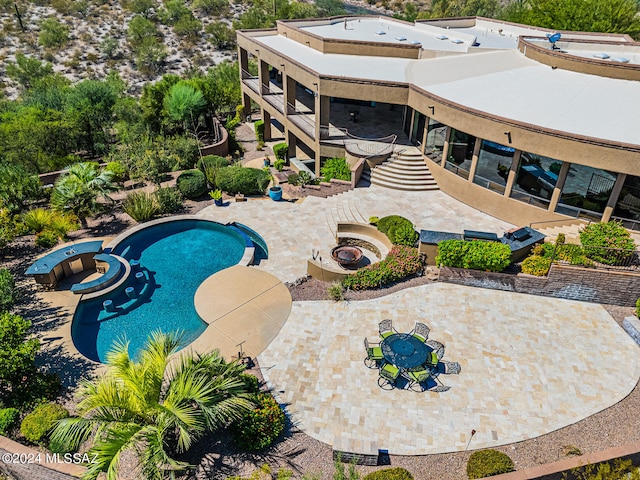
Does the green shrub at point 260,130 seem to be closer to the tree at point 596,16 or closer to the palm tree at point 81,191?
the palm tree at point 81,191

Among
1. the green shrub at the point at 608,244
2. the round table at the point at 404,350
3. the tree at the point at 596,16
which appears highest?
the tree at the point at 596,16

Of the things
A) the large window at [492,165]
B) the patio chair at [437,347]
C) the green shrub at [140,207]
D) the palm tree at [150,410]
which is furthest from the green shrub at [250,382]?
the large window at [492,165]

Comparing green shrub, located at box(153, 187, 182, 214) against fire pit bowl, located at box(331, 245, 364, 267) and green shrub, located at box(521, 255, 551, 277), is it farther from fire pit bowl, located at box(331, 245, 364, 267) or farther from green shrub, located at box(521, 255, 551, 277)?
green shrub, located at box(521, 255, 551, 277)

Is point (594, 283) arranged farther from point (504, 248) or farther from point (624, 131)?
point (624, 131)

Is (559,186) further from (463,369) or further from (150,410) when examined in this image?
(150,410)

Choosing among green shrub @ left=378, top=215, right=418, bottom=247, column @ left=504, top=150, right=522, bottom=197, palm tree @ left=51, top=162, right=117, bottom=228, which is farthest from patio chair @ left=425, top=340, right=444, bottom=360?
palm tree @ left=51, top=162, right=117, bottom=228

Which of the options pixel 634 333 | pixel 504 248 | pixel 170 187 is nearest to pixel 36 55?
pixel 170 187
